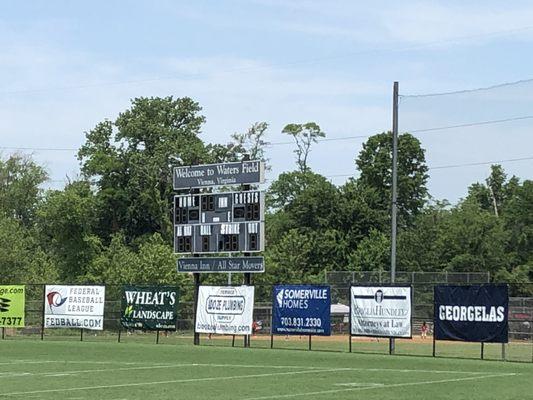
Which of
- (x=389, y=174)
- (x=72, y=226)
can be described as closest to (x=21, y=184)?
(x=72, y=226)

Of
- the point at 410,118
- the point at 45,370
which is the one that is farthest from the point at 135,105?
the point at 45,370

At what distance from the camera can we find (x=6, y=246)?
65.8 metres

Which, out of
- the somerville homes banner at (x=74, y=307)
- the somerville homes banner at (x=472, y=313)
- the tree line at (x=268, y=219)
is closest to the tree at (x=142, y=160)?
the tree line at (x=268, y=219)

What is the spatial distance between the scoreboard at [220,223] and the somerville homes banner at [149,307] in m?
1.65

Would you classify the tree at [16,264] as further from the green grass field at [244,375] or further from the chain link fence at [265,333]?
the green grass field at [244,375]

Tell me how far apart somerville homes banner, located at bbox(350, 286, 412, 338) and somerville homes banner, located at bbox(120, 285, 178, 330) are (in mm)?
7268

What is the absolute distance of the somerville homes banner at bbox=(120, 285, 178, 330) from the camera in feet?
112

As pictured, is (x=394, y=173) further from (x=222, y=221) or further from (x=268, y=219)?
(x=268, y=219)

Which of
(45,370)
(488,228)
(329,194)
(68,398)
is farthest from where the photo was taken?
(329,194)

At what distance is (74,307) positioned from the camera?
3550 cm

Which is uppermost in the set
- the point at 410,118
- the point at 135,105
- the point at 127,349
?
the point at 135,105

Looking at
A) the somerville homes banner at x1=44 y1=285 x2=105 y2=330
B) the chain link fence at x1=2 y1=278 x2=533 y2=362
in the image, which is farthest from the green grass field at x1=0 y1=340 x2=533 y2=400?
the chain link fence at x1=2 y1=278 x2=533 y2=362

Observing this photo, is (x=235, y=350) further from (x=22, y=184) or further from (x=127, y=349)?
(x=22, y=184)

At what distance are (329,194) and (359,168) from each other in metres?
7.07
